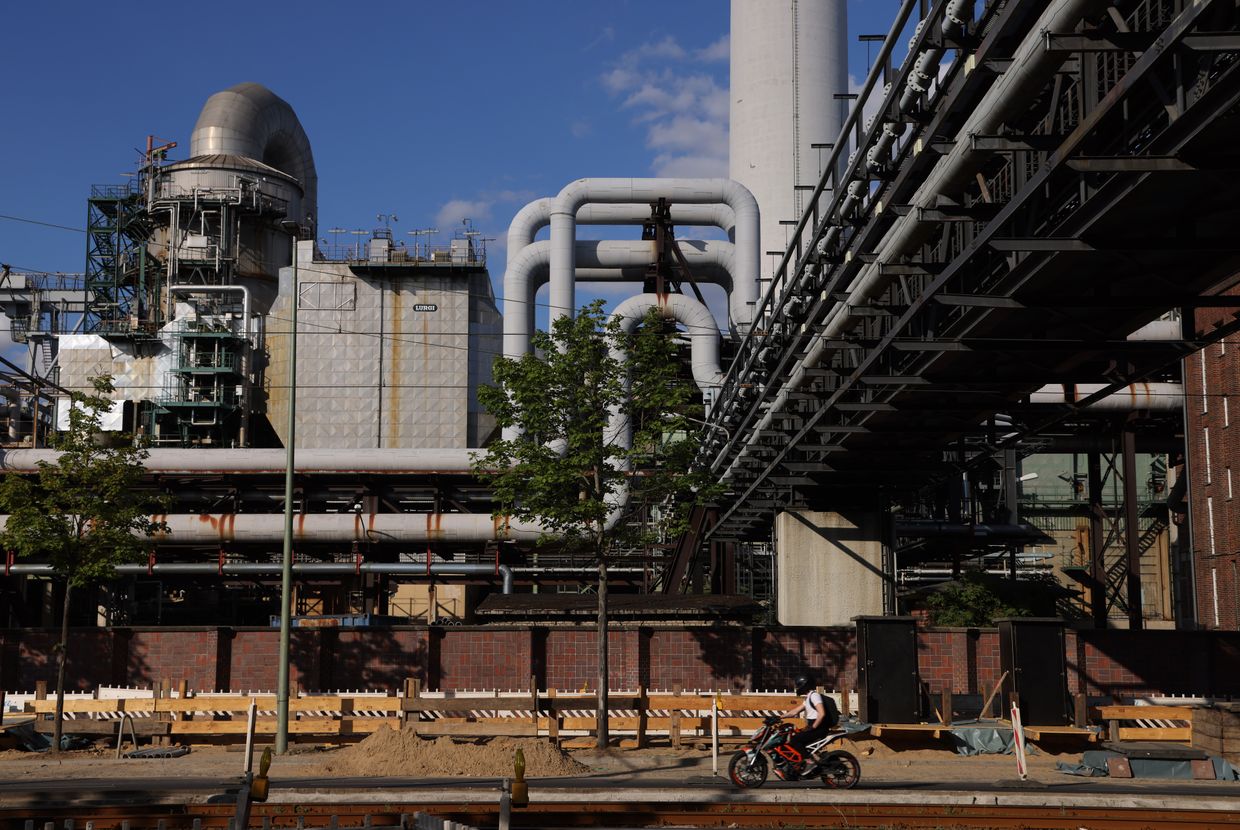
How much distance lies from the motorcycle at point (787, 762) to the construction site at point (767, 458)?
272 millimetres

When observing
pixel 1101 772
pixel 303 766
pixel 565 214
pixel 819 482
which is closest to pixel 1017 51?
pixel 1101 772

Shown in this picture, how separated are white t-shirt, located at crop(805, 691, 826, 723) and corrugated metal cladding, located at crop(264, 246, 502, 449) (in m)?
49.6

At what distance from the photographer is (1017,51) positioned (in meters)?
11.2

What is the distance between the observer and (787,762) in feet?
55.2

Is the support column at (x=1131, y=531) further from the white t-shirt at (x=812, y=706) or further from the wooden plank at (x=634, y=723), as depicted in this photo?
the white t-shirt at (x=812, y=706)

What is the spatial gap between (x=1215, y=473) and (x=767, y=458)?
20549 mm

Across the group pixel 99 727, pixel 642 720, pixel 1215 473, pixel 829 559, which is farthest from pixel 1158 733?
pixel 1215 473

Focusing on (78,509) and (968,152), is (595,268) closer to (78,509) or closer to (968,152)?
(78,509)

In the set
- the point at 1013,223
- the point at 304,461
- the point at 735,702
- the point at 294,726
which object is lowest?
the point at 294,726

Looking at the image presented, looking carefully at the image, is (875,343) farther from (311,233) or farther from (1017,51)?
(311,233)

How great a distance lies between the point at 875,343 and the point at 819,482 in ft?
38.3

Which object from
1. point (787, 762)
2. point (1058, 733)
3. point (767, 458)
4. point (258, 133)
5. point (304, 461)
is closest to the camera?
point (787, 762)

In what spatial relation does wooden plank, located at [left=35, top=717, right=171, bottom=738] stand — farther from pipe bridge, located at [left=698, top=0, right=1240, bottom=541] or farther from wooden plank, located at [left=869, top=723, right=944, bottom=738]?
pipe bridge, located at [left=698, top=0, right=1240, bottom=541]

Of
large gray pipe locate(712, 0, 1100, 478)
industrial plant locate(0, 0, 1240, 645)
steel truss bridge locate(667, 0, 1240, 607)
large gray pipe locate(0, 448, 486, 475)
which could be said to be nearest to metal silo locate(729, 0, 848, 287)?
industrial plant locate(0, 0, 1240, 645)
